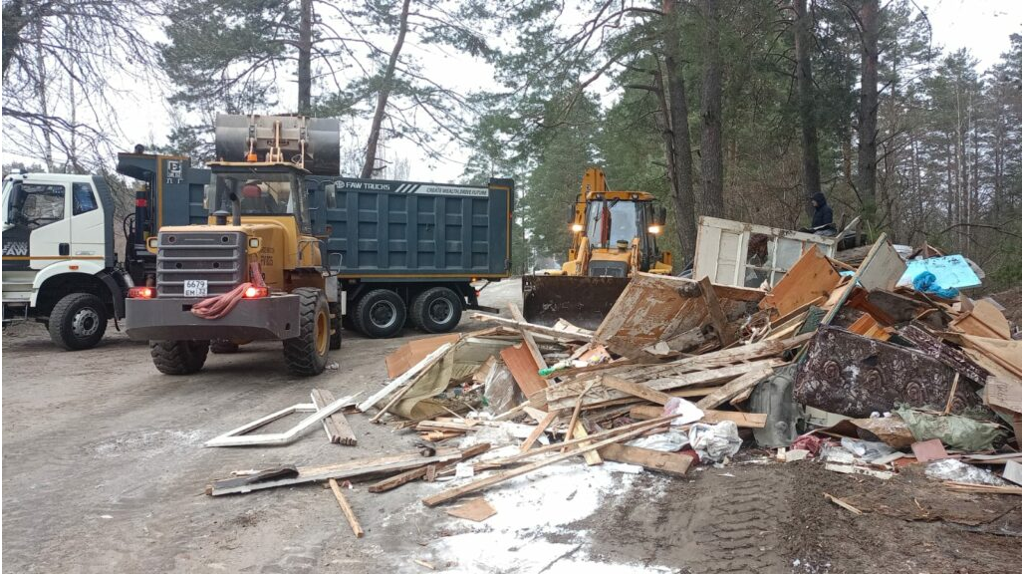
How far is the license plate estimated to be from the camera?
738 centimetres

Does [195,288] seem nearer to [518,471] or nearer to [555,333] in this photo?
[555,333]

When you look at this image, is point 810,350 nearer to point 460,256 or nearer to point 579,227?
point 579,227

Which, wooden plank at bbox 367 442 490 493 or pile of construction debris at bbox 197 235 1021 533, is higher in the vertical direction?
pile of construction debris at bbox 197 235 1021 533

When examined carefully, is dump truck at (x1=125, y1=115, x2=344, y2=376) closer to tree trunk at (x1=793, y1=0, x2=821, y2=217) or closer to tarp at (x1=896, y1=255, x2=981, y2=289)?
tarp at (x1=896, y1=255, x2=981, y2=289)

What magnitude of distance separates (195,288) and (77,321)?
4817mm

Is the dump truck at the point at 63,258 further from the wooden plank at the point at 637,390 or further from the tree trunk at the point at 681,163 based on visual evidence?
the tree trunk at the point at 681,163

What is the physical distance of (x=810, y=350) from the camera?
5.20 meters

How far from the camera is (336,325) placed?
10508 millimetres

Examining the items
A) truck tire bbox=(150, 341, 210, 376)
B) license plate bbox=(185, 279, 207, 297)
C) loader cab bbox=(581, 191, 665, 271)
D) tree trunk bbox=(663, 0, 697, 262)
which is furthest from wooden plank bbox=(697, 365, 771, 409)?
tree trunk bbox=(663, 0, 697, 262)

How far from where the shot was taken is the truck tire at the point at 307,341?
26.5 feet

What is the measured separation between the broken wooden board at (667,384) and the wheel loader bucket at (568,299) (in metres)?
4.40

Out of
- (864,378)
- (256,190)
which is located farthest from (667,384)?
(256,190)

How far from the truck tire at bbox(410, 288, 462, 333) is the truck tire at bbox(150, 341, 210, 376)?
17.1 ft

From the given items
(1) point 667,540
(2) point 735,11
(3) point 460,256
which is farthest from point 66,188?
(2) point 735,11
